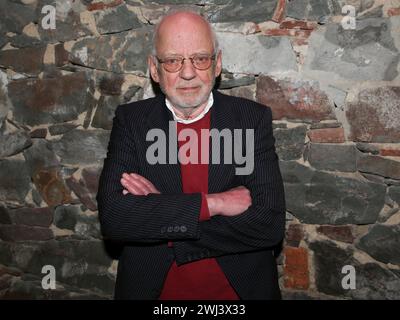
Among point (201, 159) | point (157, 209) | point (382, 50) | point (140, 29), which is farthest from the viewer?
point (140, 29)

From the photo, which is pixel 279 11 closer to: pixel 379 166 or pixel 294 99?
pixel 294 99

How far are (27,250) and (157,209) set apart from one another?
1476mm

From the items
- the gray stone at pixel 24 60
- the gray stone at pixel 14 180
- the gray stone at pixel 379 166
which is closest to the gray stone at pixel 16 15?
the gray stone at pixel 24 60

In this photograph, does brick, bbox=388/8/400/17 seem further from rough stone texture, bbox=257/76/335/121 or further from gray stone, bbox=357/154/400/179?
gray stone, bbox=357/154/400/179

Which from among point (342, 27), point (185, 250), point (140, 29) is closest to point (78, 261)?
point (185, 250)

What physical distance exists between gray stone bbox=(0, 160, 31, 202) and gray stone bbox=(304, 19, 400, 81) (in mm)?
1806

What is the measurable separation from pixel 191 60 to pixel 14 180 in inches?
60.0

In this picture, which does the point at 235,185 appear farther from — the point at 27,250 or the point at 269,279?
the point at 27,250

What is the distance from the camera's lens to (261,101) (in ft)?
7.29

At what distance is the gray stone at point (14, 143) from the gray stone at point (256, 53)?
1300mm

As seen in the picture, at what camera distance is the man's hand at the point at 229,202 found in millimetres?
1618

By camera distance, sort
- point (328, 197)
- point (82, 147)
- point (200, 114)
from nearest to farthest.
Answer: point (200, 114)
point (328, 197)
point (82, 147)

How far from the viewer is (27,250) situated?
265 cm

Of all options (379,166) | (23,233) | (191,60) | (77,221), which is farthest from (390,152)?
(23,233)
